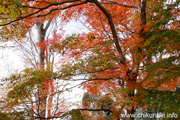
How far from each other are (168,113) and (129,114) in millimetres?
2100

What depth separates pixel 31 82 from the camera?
3711 mm

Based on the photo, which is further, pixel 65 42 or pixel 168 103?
pixel 65 42

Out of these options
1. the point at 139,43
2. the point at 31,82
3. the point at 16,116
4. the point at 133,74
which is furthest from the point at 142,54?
the point at 16,116

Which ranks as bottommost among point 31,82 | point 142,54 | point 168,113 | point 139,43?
point 168,113

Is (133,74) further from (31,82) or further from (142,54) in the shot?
(31,82)

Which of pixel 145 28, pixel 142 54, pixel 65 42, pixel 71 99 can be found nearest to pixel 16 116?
pixel 65 42

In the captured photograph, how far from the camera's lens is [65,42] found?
4.17 meters

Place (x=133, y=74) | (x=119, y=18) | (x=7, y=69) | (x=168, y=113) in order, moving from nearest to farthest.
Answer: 1. (x=168, y=113)
2. (x=133, y=74)
3. (x=119, y=18)
4. (x=7, y=69)

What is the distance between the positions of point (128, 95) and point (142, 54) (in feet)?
4.51

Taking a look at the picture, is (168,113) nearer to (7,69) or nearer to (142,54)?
(142,54)

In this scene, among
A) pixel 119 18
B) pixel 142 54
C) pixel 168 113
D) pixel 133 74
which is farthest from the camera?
pixel 119 18

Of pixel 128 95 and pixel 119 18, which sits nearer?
pixel 128 95

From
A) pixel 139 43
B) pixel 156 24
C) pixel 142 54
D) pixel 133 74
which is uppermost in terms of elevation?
pixel 156 24

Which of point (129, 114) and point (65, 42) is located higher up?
point (65, 42)
